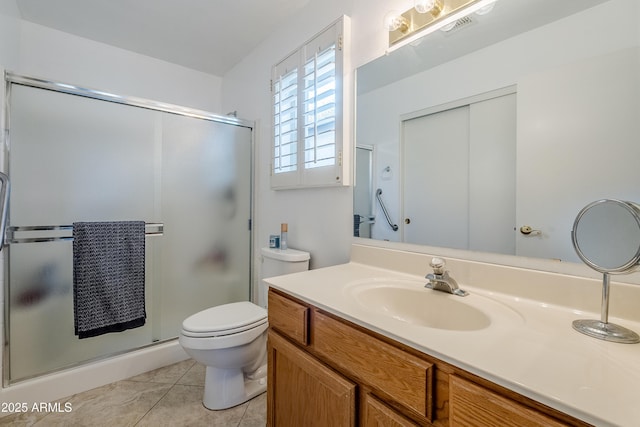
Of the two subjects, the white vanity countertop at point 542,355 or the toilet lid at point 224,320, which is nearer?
the white vanity countertop at point 542,355

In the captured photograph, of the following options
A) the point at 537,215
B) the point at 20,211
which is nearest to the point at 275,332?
the point at 537,215

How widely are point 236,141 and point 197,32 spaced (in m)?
0.84

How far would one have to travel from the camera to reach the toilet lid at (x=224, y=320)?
141 cm

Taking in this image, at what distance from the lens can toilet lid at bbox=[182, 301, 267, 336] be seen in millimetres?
1408

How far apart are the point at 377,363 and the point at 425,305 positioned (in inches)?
14.4

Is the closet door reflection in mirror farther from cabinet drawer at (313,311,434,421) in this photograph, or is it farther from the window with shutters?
cabinet drawer at (313,311,434,421)

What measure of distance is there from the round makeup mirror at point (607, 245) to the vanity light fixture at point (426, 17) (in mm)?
825

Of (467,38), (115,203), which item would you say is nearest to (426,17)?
(467,38)

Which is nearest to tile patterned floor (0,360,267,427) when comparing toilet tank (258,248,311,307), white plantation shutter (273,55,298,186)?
toilet tank (258,248,311,307)

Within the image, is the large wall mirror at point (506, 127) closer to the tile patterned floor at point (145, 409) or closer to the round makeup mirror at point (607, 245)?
the round makeup mirror at point (607, 245)

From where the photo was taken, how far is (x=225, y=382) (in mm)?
1537

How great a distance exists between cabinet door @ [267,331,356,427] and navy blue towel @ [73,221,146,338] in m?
1.13

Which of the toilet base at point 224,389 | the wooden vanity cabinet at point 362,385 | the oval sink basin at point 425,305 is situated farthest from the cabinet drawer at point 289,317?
the toilet base at point 224,389

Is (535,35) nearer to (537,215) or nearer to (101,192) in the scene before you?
(537,215)
